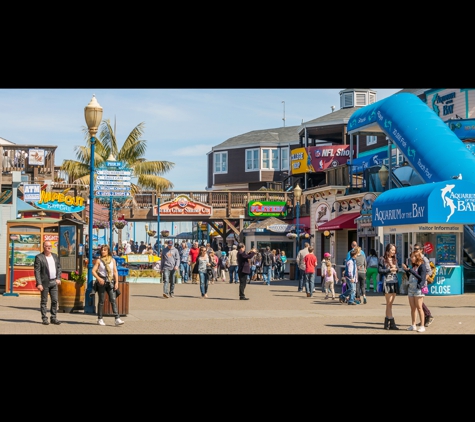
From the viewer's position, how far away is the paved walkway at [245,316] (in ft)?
48.2

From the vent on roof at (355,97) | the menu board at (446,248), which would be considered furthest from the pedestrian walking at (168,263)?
the vent on roof at (355,97)

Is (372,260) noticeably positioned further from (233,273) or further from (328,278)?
(233,273)

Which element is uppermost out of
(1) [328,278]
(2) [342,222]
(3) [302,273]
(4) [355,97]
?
(4) [355,97]

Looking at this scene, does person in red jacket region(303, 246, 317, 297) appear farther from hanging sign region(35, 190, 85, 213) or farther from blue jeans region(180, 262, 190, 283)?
hanging sign region(35, 190, 85, 213)

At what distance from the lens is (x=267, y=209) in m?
45.8

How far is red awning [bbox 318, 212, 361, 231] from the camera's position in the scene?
1232 inches

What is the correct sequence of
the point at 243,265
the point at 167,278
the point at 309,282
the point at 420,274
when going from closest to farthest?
1. the point at 420,274
2. the point at 243,265
3. the point at 167,278
4. the point at 309,282

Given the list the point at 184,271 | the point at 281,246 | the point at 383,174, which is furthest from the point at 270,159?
the point at 383,174

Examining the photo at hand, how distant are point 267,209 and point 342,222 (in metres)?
14.3

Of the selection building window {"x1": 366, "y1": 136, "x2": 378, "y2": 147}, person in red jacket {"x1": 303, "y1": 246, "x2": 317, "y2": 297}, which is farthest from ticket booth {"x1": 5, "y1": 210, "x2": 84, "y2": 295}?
building window {"x1": 366, "y1": 136, "x2": 378, "y2": 147}
